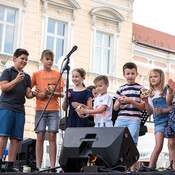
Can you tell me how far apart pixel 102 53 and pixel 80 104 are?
9505 millimetres

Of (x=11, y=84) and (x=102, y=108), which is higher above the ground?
(x=11, y=84)

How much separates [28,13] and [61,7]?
1357mm

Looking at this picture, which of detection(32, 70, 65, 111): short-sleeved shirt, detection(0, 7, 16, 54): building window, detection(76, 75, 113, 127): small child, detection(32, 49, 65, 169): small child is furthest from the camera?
detection(0, 7, 16, 54): building window

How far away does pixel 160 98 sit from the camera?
405cm

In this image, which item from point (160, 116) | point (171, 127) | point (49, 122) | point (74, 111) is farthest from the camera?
point (74, 111)

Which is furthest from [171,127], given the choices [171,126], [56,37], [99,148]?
[56,37]

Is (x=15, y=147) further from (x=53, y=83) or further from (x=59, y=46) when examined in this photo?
(x=59, y=46)

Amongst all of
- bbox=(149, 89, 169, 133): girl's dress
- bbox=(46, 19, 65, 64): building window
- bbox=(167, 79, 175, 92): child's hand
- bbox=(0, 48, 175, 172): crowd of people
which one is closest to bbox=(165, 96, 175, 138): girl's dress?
bbox=(0, 48, 175, 172): crowd of people

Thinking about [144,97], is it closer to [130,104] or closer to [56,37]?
[130,104]

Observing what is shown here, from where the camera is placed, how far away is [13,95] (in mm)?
3998

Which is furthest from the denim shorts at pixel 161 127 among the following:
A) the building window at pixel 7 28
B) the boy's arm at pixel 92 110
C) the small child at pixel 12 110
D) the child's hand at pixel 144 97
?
the building window at pixel 7 28

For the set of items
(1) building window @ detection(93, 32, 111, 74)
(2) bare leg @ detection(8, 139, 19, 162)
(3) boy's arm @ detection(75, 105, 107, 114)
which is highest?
(1) building window @ detection(93, 32, 111, 74)

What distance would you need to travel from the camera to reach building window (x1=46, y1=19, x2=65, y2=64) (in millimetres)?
12289

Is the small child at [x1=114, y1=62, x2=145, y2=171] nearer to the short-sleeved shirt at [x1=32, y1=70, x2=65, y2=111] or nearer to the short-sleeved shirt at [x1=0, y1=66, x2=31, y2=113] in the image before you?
the short-sleeved shirt at [x1=32, y1=70, x2=65, y2=111]
